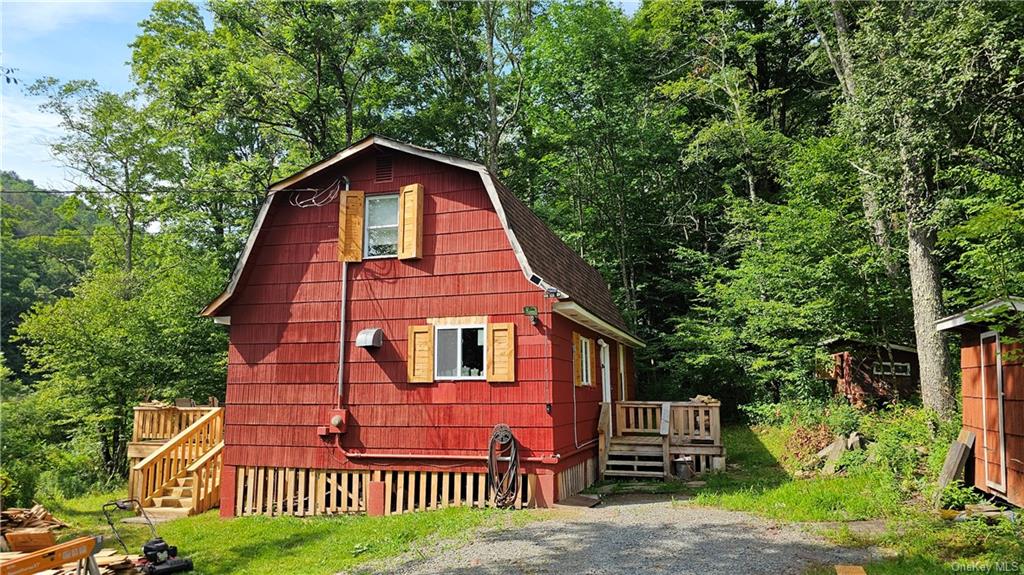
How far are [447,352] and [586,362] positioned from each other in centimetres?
337

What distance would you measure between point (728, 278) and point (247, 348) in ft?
53.9

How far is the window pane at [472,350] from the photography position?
10.1 m

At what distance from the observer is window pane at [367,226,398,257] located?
10.8 meters

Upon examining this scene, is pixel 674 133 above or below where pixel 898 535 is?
above

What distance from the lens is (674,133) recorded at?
2261cm

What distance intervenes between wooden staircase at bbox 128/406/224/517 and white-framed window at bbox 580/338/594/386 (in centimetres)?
704

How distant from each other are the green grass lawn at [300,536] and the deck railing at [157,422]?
2.75 m

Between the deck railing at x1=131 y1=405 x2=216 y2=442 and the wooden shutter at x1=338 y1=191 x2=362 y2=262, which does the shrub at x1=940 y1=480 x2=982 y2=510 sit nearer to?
the wooden shutter at x1=338 y1=191 x2=362 y2=262

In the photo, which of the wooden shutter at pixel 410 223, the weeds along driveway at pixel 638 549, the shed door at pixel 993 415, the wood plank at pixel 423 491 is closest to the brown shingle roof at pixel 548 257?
the wooden shutter at pixel 410 223

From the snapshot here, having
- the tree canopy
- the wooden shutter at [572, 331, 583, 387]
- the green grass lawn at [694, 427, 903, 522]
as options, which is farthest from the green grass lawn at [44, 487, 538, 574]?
the tree canopy

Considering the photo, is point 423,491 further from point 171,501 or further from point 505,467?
point 171,501

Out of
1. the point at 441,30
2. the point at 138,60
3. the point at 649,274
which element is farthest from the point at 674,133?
the point at 138,60

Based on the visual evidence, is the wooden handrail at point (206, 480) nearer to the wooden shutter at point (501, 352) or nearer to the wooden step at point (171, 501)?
the wooden step at point (171, 501)

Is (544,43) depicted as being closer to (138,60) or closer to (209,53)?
(209,53)
